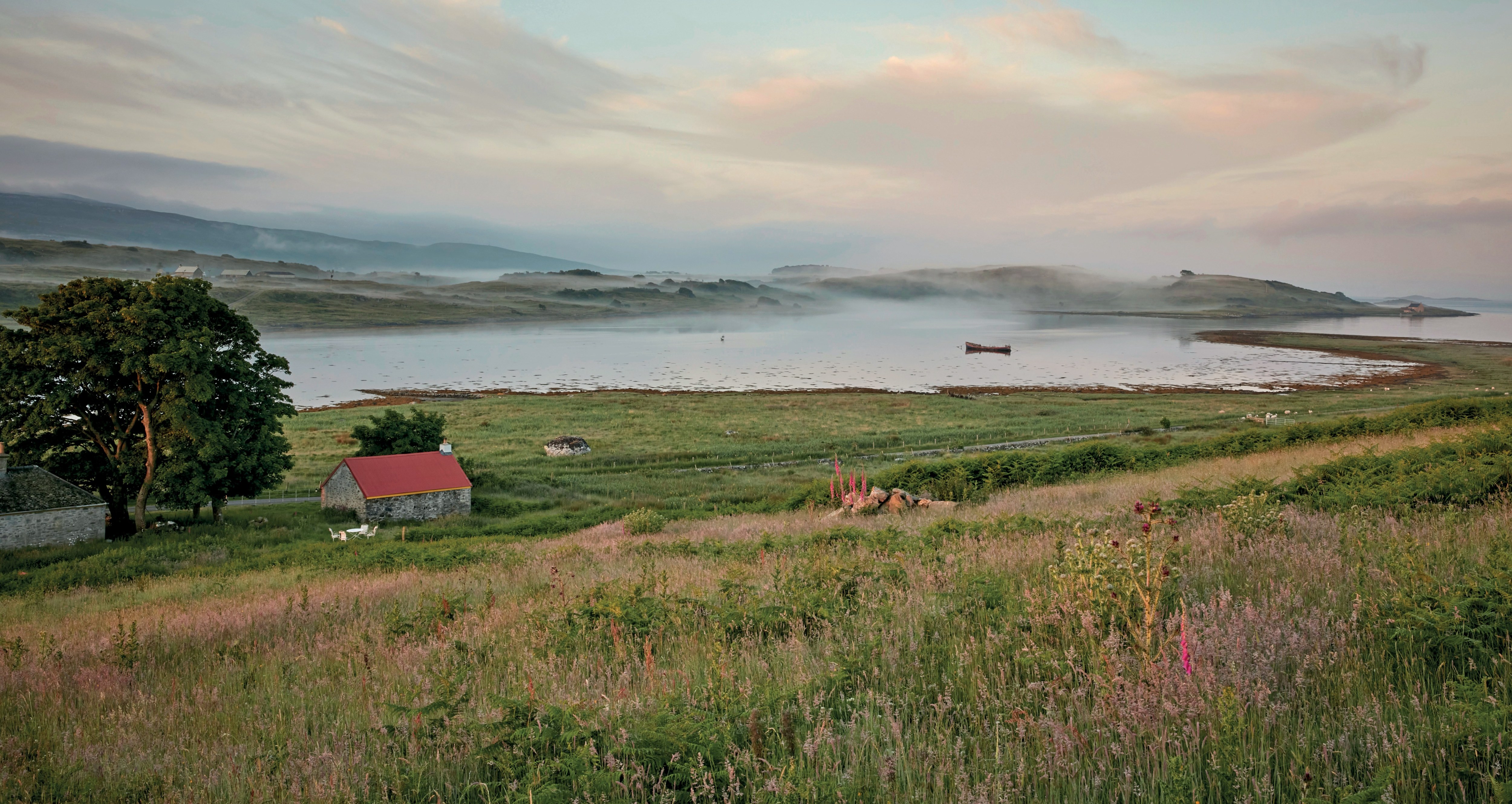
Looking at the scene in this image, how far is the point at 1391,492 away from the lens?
1095 cm

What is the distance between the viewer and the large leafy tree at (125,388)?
97.3ft

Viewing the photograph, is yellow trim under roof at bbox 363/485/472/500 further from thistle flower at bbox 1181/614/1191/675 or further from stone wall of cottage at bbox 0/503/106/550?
thistle flower at bbox 1181/614/1191/675

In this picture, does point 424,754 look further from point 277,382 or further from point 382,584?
point 277,382

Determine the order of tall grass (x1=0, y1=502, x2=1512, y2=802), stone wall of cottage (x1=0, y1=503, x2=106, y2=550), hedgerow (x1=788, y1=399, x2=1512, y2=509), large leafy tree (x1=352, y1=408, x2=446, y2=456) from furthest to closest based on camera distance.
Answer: large leafy tree (x1=352, y1=408, x2=446, y2=456) < stone wall of cottage (x1=0, y1=503, x2=106, y2=550) < hedgerow (x1=788, y1=399, x2=1512, y2=509) < tall grass (x1=0, y1=502, x2=1512, y2=802)

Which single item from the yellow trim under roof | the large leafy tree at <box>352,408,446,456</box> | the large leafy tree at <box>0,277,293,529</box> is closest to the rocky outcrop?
the large leafy tree at <box>352,408,446,456</box>

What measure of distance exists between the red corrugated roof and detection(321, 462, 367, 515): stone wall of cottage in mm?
304

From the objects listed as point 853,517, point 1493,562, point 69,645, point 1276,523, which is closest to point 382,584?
point 69,645

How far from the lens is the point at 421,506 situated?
122 ft

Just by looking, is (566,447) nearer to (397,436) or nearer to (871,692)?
(397,436)

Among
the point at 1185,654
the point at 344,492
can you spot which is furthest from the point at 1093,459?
the point at 344,492

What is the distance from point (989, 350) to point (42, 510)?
507 ft

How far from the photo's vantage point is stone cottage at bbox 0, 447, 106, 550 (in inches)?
1139

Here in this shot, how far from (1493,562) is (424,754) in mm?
7697

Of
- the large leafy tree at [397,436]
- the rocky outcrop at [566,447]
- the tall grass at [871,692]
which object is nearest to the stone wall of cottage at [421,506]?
the large leafy tree at [397,436]
